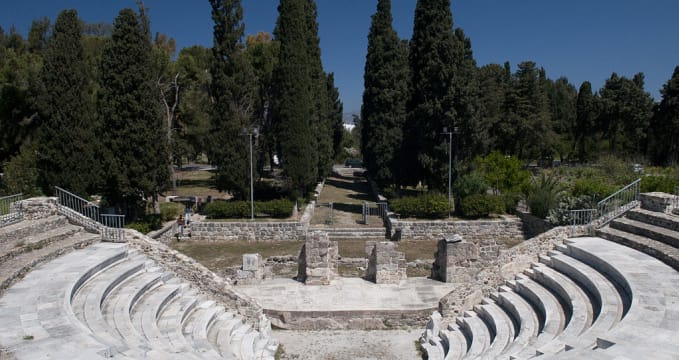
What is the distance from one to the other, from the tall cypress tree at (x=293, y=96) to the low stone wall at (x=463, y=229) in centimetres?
671

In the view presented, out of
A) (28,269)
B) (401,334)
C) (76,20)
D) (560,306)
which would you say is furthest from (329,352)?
(76,20)

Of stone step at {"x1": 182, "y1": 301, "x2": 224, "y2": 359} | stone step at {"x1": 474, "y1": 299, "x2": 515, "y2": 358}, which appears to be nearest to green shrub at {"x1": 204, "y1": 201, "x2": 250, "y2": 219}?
stone step at {"x1": 182, "y1": 301, "x2": 224, "y2": 359}

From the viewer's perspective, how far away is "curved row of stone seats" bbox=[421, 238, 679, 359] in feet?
25.8

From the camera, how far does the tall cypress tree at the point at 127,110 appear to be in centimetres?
1978

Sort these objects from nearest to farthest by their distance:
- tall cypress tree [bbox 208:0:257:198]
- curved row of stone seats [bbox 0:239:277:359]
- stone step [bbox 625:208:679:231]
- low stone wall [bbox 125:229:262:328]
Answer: curved row of stone seats [bbox 0:239:277:359] → low stone wall [bbox 125:229:262:328] → stone step [bbox 625:208:679:231] → tall cypress tree [bbox 208:0:257:198]

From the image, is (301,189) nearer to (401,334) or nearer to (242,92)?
(242,92)

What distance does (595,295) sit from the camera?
10.4 m

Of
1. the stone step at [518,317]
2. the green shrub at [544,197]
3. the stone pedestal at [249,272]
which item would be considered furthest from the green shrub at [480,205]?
the stone pedestal at [249,272]

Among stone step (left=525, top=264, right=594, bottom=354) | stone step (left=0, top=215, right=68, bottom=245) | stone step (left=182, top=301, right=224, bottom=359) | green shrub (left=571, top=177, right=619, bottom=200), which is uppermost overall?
green shrub (left=571, top=177, right=619, bottom=200)

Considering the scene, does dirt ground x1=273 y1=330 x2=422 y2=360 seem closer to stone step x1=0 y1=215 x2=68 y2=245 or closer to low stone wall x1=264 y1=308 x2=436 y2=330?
low stone wall x1=264 y1=308 x2=436 y2=330

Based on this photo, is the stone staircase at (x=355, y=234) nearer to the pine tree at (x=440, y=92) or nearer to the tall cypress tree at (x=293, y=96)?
the tall cypress tree at (x=293, y=96)

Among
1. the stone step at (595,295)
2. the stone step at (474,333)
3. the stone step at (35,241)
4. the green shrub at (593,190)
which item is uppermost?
the green shrub at (593,190)

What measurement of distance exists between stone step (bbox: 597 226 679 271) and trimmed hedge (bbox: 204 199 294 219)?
1464 centimetres

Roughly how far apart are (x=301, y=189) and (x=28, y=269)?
56.5 ft
